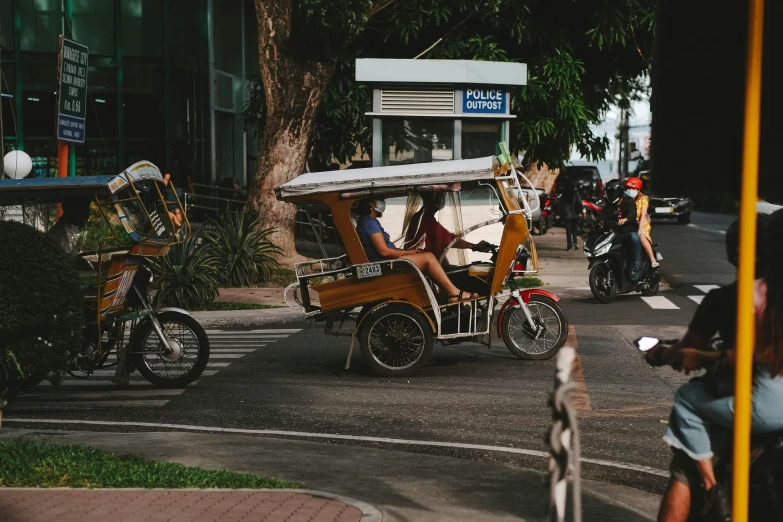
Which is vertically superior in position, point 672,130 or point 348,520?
point 672,130

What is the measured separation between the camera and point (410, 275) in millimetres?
10977

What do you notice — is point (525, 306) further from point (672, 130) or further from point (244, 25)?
point (244, 25)

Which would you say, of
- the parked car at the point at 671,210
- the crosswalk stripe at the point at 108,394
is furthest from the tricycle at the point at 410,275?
the parked car at the point at 671,210

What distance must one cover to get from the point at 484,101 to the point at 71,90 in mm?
9372

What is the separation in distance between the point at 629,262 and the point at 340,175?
24.2ft

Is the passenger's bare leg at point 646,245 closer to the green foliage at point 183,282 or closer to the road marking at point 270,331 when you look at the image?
the road marking at point 270,331

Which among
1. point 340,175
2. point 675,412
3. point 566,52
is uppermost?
point 566,52

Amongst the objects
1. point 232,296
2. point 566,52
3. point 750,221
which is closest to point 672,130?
point 750,221

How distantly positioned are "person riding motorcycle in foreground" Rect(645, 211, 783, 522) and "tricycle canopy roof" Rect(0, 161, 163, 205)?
6320 millimetres

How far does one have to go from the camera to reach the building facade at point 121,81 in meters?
29.4

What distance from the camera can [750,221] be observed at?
354 centimetres

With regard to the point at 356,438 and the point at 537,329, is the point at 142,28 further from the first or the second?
the point at 356,438

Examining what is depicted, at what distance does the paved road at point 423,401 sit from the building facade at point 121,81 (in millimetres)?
15900

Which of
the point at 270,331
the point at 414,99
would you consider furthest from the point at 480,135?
the point at 270,331
